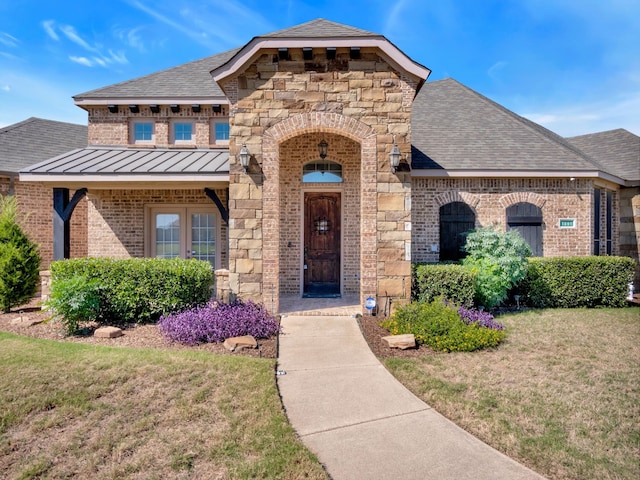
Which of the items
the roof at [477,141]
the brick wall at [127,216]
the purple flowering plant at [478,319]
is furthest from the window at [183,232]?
the purple flowering plant at [478,319]

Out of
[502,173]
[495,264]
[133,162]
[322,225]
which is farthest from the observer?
[502,173]

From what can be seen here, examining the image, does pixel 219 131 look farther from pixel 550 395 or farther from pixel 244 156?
pixel 550 395

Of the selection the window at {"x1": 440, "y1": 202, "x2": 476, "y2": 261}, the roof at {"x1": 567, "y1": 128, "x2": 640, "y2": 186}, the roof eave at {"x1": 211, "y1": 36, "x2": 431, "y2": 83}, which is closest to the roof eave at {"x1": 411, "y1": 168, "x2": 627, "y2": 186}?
the window at {"x1": 440, "y1": 202, "x2": 476, "y2": 261}

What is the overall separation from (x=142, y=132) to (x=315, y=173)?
5.74m

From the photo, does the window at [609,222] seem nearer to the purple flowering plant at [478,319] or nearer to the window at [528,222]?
the window at [528,222]

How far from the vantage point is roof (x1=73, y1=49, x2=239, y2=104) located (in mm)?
10703

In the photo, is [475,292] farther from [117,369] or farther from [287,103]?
[117,369]

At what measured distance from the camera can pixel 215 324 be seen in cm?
585

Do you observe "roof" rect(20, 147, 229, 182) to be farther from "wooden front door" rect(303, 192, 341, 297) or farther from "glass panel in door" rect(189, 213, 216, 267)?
"wooden front door" rect(303, 192, 341, 297)

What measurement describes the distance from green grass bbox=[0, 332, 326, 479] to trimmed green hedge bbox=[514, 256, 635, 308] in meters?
6.96

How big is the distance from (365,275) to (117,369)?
4.48 m

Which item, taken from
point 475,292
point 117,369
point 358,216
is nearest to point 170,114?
point 358,216

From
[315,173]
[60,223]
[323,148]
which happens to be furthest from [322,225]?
[60,223]

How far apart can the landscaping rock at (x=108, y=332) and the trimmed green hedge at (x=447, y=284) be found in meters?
5.57
